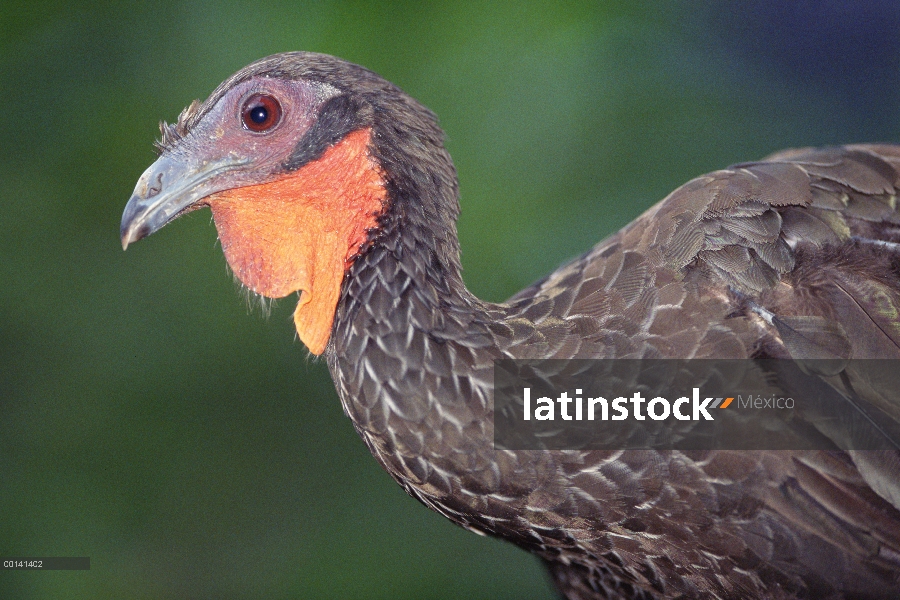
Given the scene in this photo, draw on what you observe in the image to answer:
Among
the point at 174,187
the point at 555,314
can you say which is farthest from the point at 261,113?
the point at 555,314

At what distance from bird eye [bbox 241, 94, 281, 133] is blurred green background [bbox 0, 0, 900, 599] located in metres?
2.44

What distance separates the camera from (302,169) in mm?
1971

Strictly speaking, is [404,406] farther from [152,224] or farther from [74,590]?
[74,590]

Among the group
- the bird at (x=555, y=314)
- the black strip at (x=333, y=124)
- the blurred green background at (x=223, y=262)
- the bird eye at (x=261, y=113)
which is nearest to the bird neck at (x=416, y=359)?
the bird at (x=555, y=314)

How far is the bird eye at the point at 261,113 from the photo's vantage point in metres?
1.97

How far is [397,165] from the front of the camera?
6.31ft

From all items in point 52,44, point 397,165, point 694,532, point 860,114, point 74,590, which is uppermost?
point 52,44

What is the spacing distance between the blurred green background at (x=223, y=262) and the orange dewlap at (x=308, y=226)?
2.29 meters

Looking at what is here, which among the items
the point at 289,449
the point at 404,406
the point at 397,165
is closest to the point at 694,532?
the point at 404,406

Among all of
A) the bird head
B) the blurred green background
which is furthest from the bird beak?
the blurred green background

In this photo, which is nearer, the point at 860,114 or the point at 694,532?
the point at 694,532

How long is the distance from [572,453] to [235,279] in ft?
2.98

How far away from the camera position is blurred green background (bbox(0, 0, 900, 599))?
4.27 metres

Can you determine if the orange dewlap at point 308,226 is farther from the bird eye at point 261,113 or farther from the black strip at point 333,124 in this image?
the bird eye at point 261,113
